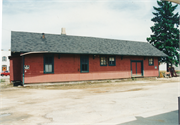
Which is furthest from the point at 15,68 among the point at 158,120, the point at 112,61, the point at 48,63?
the point at 158,120

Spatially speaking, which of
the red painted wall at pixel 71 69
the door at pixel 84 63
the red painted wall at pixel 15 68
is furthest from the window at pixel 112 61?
the red painted wall at pixel 15 68

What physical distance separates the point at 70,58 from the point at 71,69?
1.23 m

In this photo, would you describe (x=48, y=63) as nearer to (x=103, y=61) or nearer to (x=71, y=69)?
(x=71, y=69)

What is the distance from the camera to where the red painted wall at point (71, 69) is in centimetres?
1683

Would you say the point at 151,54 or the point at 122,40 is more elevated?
the point at 122,40

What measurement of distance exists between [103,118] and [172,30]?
108 ft

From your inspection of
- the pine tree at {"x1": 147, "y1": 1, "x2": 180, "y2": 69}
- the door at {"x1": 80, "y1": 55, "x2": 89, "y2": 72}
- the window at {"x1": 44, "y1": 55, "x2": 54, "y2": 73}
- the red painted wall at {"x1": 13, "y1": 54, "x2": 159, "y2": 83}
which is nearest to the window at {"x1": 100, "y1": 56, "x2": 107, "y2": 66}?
the red painted wall at {"x1": 13, "y1": 54, "x2": 159, "y2": 83}

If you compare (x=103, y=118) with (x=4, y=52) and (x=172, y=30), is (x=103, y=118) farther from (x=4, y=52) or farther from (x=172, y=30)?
(x=4, y=52)

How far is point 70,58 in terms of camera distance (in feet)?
61.4

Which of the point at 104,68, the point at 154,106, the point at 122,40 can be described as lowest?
the point at 154,106

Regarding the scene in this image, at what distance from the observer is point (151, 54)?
24.2 meters

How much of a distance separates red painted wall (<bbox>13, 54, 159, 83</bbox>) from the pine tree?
42.6 ft

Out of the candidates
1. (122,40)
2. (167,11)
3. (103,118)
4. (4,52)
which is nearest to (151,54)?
(122,40)

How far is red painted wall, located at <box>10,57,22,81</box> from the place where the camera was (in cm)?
1838
